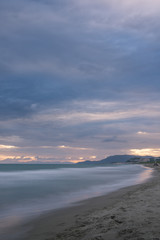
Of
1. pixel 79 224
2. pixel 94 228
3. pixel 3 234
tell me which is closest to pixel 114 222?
pixel 94 228

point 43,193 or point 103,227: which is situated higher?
point 103,227

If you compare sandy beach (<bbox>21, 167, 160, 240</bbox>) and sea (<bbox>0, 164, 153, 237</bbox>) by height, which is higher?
sandy beach (<bbox>21, 167, 160, 240</bbox>)

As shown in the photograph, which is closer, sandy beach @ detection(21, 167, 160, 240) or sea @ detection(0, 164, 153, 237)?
sandy beach @ detection(21, 167, 160, 240)

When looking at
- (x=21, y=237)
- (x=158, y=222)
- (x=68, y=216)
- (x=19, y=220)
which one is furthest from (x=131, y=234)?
(x=19, y=220)

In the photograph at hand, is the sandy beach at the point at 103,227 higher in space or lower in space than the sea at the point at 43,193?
higher

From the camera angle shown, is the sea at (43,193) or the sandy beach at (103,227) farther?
the sea at (43,193)

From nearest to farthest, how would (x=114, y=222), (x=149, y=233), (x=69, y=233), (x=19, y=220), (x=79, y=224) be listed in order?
(x=149, y=233), (x=69, y=233), (x=114, y=222), (x=79, y=224), (x=19, y=220)

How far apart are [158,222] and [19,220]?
6.02 metres

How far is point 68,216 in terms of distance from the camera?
9750 millimetres

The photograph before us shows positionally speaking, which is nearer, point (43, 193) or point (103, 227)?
point (103, 227)

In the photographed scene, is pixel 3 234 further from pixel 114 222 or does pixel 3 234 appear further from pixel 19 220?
pixel 114 222

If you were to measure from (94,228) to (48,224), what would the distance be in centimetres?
245

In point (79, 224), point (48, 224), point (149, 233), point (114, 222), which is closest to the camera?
point (149, 233)

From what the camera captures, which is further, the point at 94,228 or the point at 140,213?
the point at 140,213
